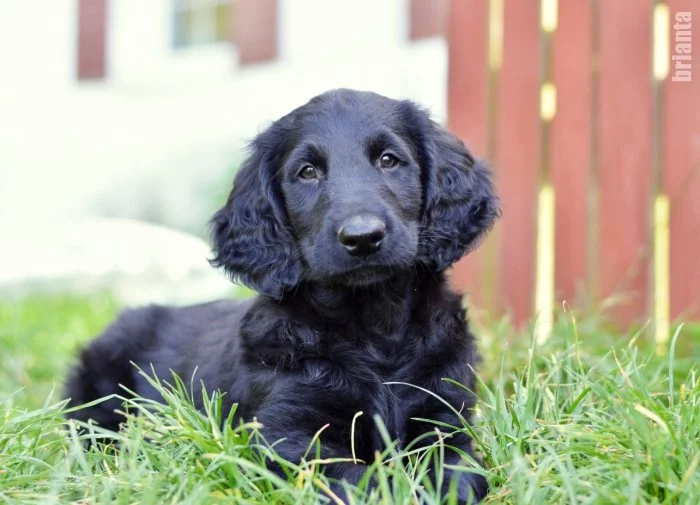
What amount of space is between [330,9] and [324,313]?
5657 millimetres

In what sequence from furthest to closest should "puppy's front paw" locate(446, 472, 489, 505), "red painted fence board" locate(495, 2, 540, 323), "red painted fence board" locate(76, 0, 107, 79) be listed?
"red painted fence board" locate(76, 0, 107, 79) < "red painted fence board" locate(495, 2, 540, 323) < "puppy's front paw" locate(446, 472, 489, 505)

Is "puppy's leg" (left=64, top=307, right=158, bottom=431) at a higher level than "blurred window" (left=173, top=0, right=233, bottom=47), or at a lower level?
lower

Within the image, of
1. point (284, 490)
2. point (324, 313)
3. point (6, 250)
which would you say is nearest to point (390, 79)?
point (6, 250)

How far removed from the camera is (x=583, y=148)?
397 cm

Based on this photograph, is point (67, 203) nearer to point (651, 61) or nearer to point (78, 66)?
point (78, 66)

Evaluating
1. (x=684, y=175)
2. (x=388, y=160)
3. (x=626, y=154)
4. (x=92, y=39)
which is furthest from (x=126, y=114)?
(x=388, y=160)

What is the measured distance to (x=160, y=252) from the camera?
234 inches

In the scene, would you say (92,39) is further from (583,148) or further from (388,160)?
(388,160)

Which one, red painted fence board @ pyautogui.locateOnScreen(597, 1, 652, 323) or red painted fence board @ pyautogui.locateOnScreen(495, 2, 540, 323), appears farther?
red painted fence board @ pyautogui.locateOnScreen(495, 2, 540, 323)

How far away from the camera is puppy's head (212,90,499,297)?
2.36m

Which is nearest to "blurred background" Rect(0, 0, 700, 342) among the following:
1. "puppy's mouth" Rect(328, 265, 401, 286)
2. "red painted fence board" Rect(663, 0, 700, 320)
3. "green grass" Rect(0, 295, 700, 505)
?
"red painted fence board" Rect(663, 0, 700, 320)

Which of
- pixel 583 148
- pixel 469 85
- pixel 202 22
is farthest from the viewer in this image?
pixel 202 22

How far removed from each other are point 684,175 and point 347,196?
1.96 m

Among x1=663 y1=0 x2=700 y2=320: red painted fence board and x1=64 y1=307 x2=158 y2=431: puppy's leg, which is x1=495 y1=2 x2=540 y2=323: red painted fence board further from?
x1=64 y1=307 x2=158 y2=431: puppy's leg
